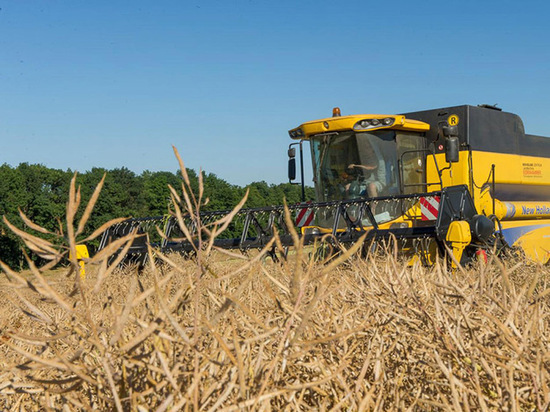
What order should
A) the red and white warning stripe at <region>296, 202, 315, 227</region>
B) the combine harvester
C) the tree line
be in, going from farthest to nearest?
the tree line < the red and white warning stripe at <region>296, 202, 315, 227</region> < the combine harvester

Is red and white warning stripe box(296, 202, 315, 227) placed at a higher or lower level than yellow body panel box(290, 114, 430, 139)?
lower

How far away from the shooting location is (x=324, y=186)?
10.0 meters

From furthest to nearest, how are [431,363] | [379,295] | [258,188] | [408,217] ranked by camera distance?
[258,188], [408,217], [379,295], [431,363]

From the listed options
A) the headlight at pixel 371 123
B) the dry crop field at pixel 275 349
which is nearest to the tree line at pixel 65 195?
the headlight at pixel 371 123

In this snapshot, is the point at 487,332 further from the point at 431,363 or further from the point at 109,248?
the point at 109,248

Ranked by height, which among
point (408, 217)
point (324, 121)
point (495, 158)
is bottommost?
point (408, 217)

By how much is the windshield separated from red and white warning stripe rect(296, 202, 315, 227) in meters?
0.43

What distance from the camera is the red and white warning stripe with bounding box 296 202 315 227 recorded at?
989cm

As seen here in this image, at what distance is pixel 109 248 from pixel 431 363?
666 mm

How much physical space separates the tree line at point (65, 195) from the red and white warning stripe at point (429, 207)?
1811cm

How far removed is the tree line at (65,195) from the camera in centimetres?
2928

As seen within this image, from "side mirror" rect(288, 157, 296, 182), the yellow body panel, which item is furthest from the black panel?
"side mirror" rect(288, 157, 296, 182)

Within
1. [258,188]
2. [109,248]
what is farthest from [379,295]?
[258,188]

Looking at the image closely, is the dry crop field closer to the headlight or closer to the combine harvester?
the combine harvester
